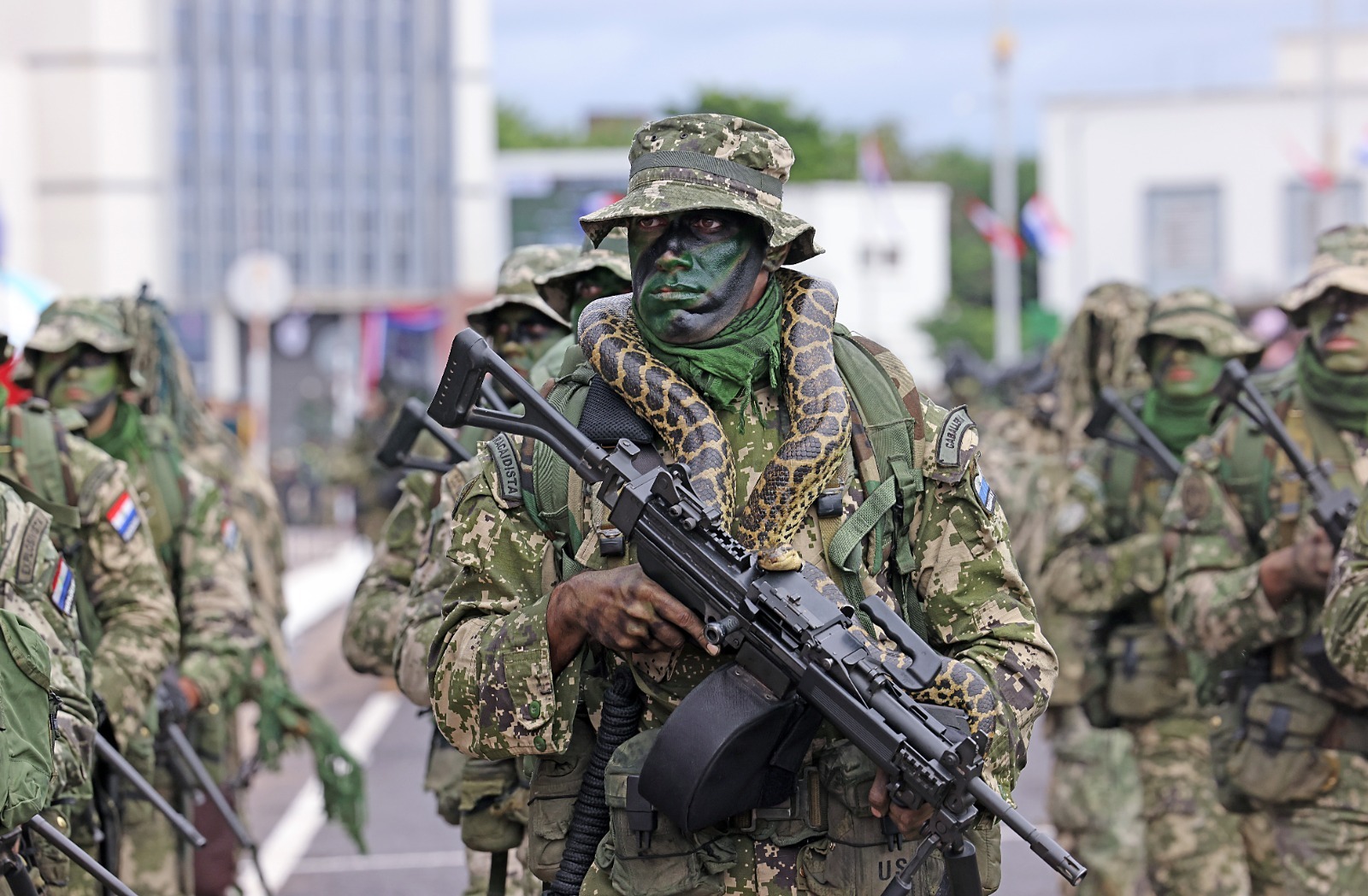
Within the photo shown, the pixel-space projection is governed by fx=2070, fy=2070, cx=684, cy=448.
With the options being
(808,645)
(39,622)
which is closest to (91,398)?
(39,622)

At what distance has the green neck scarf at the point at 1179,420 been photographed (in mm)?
7859

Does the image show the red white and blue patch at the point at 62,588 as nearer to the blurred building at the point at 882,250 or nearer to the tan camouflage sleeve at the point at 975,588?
the tan camouflage sleeve at the point at 975,588

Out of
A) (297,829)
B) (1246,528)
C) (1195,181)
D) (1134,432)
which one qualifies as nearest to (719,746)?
(1246,528)

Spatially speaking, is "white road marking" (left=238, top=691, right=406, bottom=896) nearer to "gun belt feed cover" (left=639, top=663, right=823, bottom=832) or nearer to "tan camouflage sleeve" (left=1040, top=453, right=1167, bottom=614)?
"tan camouflage sleeve" (left=1040, top=453, right=1167, bottom=614)

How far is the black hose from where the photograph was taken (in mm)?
4004

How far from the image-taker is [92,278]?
41.7 meters

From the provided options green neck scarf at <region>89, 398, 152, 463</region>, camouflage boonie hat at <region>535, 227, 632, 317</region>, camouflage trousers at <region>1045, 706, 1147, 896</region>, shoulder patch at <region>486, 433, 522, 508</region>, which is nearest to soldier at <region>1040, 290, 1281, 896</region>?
camouflage trousers at <region>1045, 706, 1147, 896</region>

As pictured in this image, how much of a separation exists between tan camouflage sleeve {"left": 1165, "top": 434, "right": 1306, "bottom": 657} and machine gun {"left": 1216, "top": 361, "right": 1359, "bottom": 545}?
24 cm

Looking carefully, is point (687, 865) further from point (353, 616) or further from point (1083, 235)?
point (1083, 235)

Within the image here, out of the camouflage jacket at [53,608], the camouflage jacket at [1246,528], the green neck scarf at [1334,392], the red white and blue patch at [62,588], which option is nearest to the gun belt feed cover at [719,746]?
the camouflage jacket at [53,608]

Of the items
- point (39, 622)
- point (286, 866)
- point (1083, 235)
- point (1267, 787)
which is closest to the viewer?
point (39, 622)

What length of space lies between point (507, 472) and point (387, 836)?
20.8 feet

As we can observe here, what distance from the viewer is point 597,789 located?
4043 millimetres

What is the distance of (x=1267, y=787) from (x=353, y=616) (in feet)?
9.49
